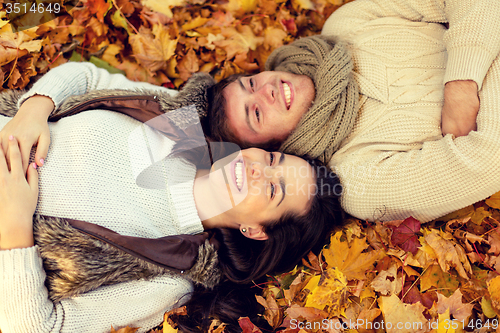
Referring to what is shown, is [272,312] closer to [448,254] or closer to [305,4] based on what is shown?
[448,254]

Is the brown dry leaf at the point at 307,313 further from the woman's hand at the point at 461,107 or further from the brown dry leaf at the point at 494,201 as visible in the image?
the woman's hand at the point at 461,107

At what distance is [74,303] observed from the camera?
5.89ft

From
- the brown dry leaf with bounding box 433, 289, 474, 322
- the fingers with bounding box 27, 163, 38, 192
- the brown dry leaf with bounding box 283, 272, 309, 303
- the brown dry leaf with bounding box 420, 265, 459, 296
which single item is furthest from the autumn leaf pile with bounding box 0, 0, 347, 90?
the brown dry leaf with bounding box 433, 289, 474, 322

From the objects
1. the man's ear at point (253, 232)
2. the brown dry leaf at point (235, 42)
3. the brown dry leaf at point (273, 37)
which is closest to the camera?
the man's ear at point (253, 232)

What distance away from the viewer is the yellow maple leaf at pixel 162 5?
262cm

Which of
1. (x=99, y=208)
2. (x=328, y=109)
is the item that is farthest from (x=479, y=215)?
(x=99, y=208)

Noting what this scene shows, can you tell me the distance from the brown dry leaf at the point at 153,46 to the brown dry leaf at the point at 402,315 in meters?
2.32

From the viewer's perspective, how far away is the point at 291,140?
2.23 meters

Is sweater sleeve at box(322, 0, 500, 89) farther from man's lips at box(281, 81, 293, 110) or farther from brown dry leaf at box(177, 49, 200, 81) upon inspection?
brown dry leaf at box(177, 49, 200, 81)

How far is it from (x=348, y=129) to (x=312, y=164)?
360 mm

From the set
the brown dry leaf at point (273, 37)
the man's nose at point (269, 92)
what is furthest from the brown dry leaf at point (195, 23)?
the man's nose at point (269, 92)

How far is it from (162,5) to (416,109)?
215 cm

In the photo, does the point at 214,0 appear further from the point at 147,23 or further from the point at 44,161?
the point at 44,161

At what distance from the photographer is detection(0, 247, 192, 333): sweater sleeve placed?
1.62 metres
